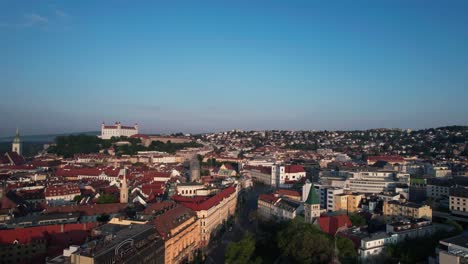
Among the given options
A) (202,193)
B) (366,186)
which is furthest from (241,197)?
(366,186)

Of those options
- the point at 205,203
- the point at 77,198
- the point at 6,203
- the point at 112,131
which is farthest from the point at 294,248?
the point at 112,131

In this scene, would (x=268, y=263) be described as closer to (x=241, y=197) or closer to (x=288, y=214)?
(x=288, y=214)

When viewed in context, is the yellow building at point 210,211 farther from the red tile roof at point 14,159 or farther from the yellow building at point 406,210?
the red tile roof at point 14,159

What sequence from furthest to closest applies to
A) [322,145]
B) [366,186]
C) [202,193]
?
[322,145]
[366,186]
[202,193]

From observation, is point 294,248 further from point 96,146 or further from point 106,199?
point 96,146

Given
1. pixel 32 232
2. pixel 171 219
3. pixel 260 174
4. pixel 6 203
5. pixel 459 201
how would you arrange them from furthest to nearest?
1. pixel 260 174
2. pixel 6 203
3. pixel 459 201
4. pixel 171 219
5. pixel 32 232

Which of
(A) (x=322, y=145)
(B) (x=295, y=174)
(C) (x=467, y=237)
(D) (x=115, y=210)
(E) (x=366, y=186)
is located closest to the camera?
(C) (x=467, y=237)

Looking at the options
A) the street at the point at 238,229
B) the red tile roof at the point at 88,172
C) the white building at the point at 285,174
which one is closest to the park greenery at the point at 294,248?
the street at the point at 238,229
